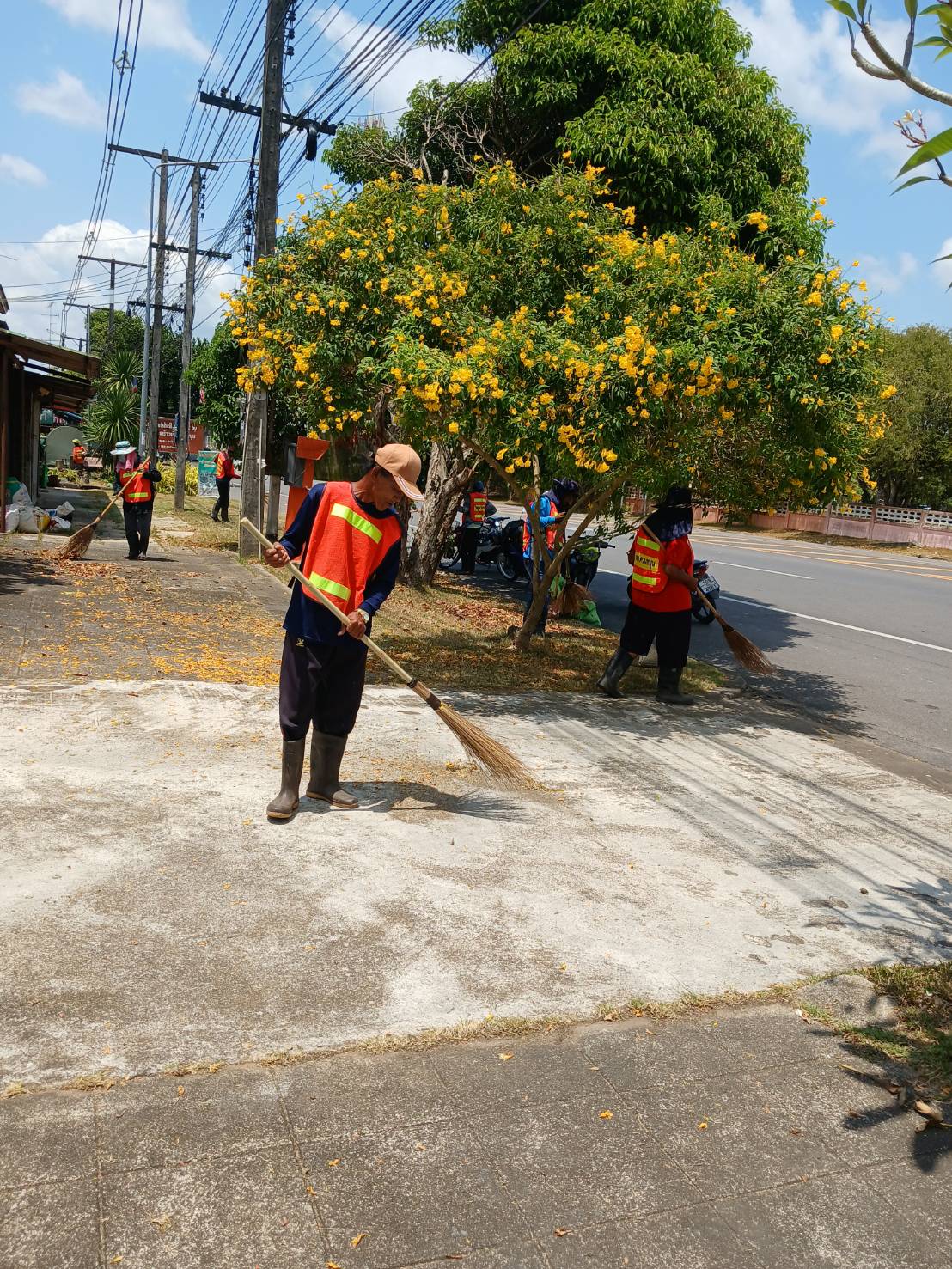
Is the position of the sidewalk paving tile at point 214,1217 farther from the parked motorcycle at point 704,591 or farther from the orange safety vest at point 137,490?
the orange safety vest at point 137,490

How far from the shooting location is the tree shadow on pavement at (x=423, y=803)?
17.3 feet

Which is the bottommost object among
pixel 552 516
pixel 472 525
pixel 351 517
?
pixel 472 525

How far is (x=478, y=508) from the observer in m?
18.2

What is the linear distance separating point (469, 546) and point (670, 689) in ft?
32.7

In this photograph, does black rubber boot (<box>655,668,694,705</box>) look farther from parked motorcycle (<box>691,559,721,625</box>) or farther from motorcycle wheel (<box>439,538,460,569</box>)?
motorcycle wheel (<box>439,538,460,569</box>)

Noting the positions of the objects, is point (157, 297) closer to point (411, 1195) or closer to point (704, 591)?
point (704, 591)

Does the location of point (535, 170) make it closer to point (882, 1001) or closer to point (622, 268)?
point (622, 268)

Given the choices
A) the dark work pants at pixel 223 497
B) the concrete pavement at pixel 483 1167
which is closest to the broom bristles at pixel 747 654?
the concrete pavement at pixel 483 1167

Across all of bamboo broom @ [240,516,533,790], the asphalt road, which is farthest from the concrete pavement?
the asphalt road

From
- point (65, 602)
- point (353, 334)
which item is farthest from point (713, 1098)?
point (65, 602)

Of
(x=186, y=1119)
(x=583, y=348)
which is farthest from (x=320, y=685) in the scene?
(x=583, y=348)

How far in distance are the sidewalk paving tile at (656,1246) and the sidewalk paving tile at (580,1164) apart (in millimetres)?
38

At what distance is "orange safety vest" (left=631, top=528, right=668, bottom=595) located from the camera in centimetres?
830

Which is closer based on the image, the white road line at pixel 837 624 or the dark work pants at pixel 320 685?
the dark work pants at pixel 320 685
